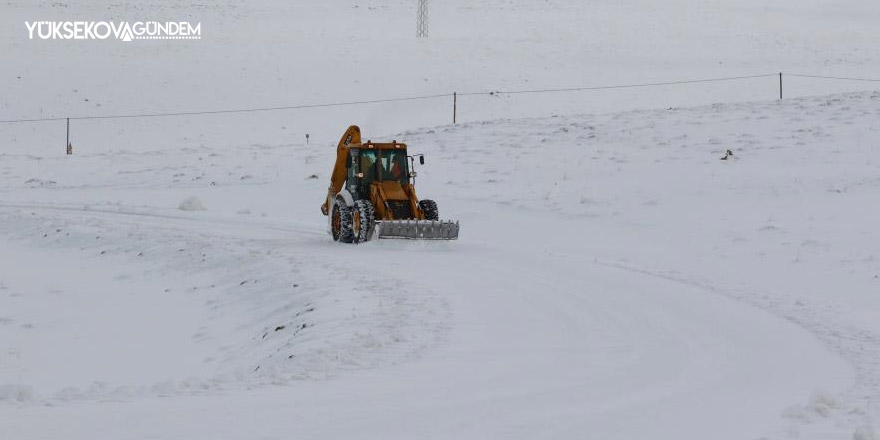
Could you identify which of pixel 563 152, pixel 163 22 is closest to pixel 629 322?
pixel 563 152

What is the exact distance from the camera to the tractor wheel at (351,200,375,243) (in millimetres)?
19984

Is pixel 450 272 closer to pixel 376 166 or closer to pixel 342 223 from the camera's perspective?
pixel 342 223

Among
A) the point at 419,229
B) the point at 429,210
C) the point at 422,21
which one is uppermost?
the point at 422,21

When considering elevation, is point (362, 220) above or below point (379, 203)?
below

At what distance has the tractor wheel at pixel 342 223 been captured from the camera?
20.3 m

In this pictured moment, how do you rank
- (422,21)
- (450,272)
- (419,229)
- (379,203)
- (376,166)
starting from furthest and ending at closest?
(422,21), (376,166), (379,203), (419,229), (450,272)

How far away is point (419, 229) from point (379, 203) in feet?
4.05

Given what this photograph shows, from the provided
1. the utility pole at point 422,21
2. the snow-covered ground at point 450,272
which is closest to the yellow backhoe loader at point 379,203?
the snow-covered ground at point 450,272

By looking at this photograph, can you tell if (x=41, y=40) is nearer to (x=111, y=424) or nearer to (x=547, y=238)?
(x=547, y=238)

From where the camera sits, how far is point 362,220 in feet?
65.5

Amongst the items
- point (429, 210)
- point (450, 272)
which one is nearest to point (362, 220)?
point (429, 210)

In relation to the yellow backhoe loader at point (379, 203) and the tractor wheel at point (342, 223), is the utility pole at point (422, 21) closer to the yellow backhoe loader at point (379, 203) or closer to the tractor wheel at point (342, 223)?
the yellow backhoe loader at point (379, 203)

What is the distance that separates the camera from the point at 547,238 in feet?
72.8

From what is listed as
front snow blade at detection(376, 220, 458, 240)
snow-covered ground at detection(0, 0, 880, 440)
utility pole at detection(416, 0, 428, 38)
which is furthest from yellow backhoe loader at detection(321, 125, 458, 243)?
utility pole at detection(416, 0, 428, 38)
